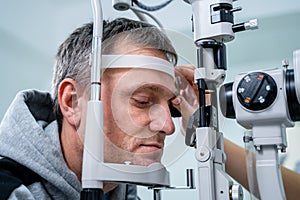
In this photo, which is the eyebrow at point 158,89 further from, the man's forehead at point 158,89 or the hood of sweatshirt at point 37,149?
the hood of sweatshirt at point 37,149

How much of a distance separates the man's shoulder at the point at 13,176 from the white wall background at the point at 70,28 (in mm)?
486

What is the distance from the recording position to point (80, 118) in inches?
36.3

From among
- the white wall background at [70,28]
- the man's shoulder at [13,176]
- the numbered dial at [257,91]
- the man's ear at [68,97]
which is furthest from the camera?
the white wall background at [70,28]

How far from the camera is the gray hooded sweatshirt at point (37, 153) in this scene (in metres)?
1.01

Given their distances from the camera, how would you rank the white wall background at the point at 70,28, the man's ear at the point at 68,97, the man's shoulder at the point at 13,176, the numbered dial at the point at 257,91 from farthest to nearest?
1. the white wall background at the point at 70,28
2. the man's ear at the point at 68,97
3. the man's shoulder at the point at 13,176
4. the numbered dial at the point at 257,91

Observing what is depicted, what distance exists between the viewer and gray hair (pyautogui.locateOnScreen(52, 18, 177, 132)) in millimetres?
904

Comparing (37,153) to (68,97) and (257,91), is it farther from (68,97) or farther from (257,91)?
(257,91)

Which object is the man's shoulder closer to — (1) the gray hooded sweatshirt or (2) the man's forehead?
(1) the gray hooded sweatshirt

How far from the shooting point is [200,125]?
80 centimetres

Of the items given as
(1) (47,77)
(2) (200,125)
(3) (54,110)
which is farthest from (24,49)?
(2) (200,125)

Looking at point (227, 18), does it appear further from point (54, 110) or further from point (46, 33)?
point (46, 33)

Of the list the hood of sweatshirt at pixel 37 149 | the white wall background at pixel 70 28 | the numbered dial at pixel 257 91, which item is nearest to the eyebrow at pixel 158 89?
the numbered dial at pixel 257 91

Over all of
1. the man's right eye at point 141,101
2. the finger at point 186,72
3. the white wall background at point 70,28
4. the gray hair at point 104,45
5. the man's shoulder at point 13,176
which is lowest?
the man's shoulder at point 13,176

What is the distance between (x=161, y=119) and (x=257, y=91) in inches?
8.6
